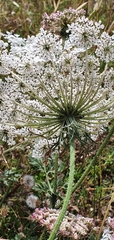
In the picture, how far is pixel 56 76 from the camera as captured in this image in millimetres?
1767

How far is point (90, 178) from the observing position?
9.64ft

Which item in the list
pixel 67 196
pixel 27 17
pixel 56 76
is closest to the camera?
pixel 67 196

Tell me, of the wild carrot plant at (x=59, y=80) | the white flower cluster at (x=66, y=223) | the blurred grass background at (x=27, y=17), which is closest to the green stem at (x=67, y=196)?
the wild carrot plant at (x=59, y=80)

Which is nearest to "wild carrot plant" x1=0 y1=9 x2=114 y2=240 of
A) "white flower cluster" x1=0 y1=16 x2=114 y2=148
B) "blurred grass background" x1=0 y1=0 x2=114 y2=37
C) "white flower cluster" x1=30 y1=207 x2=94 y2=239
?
"white flower cluster" x1=0 y1=16 x2=114 y2=148

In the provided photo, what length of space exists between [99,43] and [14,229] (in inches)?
45.8

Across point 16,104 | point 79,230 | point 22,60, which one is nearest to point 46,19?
point 22,60

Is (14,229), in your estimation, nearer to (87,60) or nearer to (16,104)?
(16,104)

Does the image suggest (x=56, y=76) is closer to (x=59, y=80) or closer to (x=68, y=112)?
(x=59, y=80)

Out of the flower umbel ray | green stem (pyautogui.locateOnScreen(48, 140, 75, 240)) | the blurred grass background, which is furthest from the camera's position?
the blurred grass background

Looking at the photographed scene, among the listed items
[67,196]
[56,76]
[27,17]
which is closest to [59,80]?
[56,76]

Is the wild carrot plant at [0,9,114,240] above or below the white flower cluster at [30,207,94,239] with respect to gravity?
above

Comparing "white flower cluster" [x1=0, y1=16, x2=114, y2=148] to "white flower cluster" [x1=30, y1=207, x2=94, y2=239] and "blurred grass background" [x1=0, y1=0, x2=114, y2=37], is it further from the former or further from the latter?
"blurred grass background" [x1=0, y1=0, x2=114, y2=37]

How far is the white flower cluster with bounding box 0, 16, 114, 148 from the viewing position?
1.81m

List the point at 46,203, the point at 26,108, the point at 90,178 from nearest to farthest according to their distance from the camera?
the point at 26,108 < the point at 46,203 < the point at 90,178
